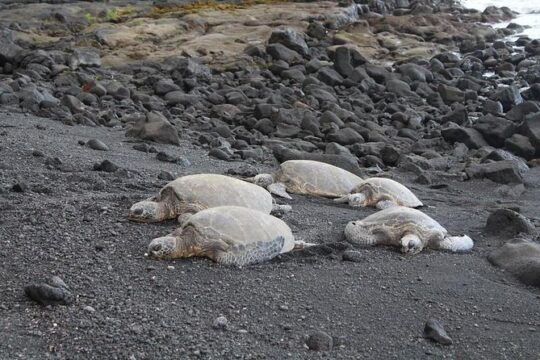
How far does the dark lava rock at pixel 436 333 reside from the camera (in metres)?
3.78

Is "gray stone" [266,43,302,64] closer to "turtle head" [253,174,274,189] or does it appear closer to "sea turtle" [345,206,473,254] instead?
"turtle head" [253,174,274,189]

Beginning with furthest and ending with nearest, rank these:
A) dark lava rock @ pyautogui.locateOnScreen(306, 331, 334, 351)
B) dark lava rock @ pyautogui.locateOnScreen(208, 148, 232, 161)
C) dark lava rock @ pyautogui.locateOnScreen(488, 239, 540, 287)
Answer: dark lava rock @ pyautogui.locateOnScreen(208, 148, 232, 161) < dark lava rock @ pyautogui.locateOnScreen(488, 239, 540, 287) < dark lava rock @ pyautogui.locateOnScreen(306, 331, 334, 351)

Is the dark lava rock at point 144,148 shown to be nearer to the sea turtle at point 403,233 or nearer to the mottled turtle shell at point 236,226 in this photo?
the sea turtle at point 403,233

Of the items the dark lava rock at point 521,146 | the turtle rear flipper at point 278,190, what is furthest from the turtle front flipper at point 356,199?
the dark lava rock at point 521,146

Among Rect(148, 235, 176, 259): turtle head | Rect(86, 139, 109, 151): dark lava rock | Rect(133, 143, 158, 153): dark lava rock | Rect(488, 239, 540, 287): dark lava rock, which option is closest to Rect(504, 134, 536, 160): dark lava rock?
Rect(488, 239, 540, 287): dark lava rock

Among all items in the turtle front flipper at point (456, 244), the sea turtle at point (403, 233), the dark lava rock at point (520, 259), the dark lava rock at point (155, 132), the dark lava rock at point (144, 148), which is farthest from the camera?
the dark lava rock at point (155, 132)

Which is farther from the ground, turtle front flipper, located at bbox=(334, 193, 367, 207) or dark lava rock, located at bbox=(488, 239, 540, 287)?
dark lava rock, located at bbox=(488, 239, 540, 287)

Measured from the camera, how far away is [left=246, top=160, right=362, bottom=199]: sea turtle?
22.2ft

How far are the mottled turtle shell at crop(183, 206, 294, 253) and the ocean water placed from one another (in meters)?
19.3

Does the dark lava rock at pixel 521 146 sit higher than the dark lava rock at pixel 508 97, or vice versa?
the dark lava rock at pixel 521 146

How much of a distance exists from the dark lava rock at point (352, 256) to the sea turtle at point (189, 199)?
0.81 m

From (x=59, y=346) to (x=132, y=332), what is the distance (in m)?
0.35

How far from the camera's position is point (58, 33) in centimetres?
1827

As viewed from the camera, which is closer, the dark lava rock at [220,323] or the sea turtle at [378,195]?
the dark lava rock at [220,323]
